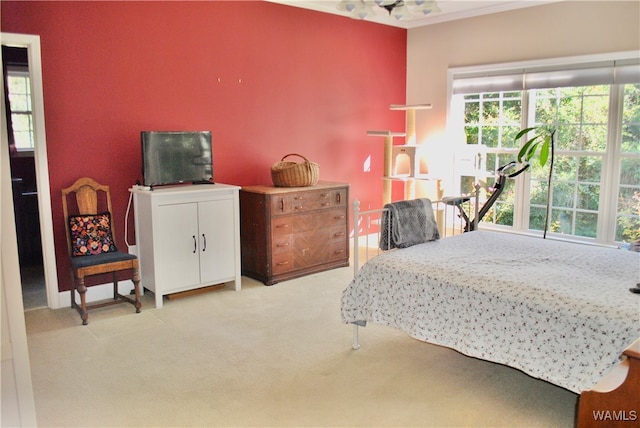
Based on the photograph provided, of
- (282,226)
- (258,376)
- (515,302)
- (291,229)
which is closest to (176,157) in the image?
(282,226)

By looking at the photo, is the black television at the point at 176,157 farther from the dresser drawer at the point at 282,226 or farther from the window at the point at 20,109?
the window at the point at 20,109

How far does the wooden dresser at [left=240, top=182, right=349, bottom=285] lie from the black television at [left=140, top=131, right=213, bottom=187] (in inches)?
19.6

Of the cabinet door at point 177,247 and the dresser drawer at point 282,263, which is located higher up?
the cabinet door at point 177,247

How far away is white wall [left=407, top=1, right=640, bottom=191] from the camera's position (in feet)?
15.6

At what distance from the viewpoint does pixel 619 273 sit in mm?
2936

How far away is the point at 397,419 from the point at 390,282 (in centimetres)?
80

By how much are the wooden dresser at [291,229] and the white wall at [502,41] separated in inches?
72.1

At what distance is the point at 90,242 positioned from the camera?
4.09 meters

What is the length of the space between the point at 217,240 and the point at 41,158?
1.47 meters

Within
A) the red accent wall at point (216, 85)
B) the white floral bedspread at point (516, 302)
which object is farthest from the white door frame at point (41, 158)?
the white floral bedspread at point (516, 302)

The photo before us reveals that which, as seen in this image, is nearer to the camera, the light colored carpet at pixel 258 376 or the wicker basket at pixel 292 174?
the light colored carpet at pixel 258 376

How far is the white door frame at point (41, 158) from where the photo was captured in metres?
3.85

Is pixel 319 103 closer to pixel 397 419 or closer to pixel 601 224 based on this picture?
pixel 601 224

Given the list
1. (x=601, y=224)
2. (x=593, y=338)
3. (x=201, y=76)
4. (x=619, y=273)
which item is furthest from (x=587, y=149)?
(x=201, y=76)
